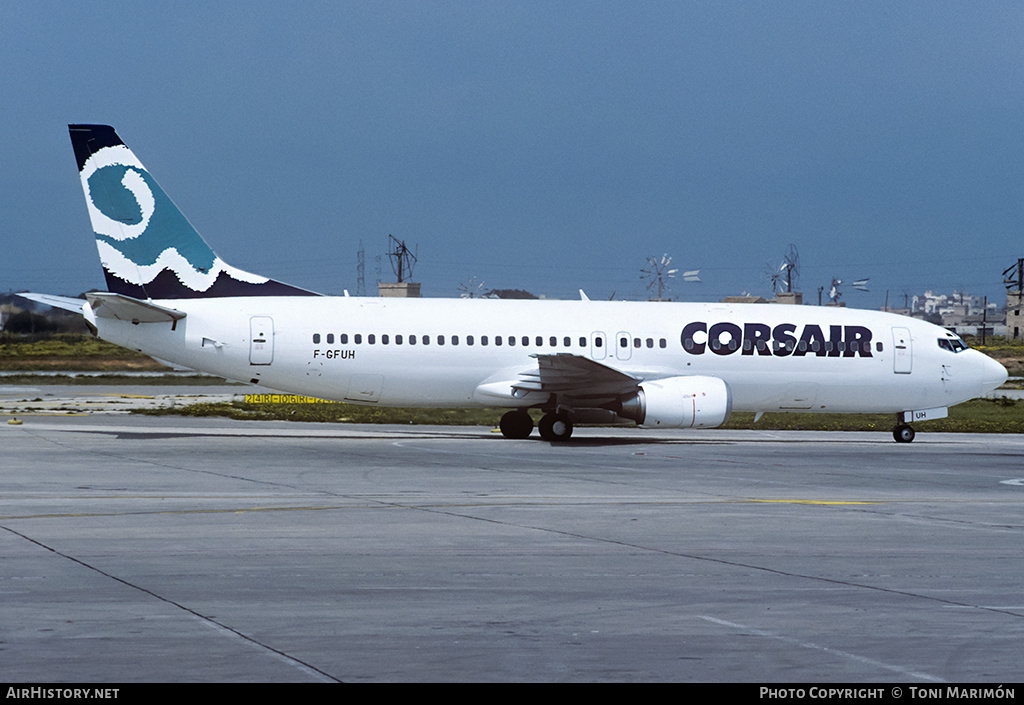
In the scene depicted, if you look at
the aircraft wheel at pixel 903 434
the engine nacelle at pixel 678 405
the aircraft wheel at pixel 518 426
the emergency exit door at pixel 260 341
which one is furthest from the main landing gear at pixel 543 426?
the aircraft wheel at pixel 903 434

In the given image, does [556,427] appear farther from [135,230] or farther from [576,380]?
[135,230]

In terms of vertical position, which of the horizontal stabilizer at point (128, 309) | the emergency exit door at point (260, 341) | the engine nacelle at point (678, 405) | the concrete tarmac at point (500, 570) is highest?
the horizontal stabilizer at point (128, 309)

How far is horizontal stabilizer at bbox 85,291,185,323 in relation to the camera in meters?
26.1

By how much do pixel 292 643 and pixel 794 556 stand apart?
258 inches

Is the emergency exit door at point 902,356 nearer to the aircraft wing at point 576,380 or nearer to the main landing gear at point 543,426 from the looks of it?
the aircraft wing at point 576,380

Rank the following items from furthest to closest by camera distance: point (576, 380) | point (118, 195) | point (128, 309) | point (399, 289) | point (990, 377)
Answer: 1. point (399, 289)
2. point (990, 377)
3. point (576, 380)
4. point (118, 195)
5. point (128, 309)

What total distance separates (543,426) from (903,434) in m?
10.2

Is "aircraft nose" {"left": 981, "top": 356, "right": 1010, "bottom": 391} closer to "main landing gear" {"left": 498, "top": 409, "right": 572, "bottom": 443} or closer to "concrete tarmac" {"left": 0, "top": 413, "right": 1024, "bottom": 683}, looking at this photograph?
"concrete tarmac" {"left": 0, "top": 413, "right": 1024, "bottom": 683}

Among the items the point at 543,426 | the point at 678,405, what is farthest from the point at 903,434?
the point at 543,426

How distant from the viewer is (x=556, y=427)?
28.8 meters

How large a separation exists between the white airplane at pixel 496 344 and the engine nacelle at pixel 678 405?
0.13 ft

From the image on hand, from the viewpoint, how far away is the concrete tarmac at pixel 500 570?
8.15 m

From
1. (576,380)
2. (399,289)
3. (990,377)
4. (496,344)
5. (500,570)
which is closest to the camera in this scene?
(500,570)
